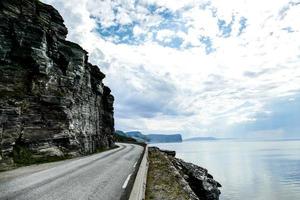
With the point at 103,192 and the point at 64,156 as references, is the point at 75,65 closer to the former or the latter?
the point at 64,156

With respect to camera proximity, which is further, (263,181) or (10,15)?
(263,181)

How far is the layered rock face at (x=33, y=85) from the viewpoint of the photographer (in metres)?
23.7

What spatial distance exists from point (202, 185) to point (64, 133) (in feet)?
47.3

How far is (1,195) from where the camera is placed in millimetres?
10602

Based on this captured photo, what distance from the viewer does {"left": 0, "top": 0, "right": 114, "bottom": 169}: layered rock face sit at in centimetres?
2366

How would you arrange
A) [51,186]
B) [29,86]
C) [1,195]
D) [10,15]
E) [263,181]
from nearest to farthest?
[1,195]
[51,186]
[10,15]
[29,86]
[263,181]

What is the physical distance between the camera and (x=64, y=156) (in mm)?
30078

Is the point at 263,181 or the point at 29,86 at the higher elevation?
the point at 29,86

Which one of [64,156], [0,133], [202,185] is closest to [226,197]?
[202,185]

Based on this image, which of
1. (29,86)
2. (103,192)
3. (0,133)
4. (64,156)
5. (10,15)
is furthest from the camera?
(64,156)

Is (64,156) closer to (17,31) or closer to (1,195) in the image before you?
(17,31)

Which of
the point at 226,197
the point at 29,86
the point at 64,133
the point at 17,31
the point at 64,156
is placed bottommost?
the point at 226,197

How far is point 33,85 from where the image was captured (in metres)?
28.4

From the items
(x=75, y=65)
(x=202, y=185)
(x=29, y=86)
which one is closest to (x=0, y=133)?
(x=29, y=86)
